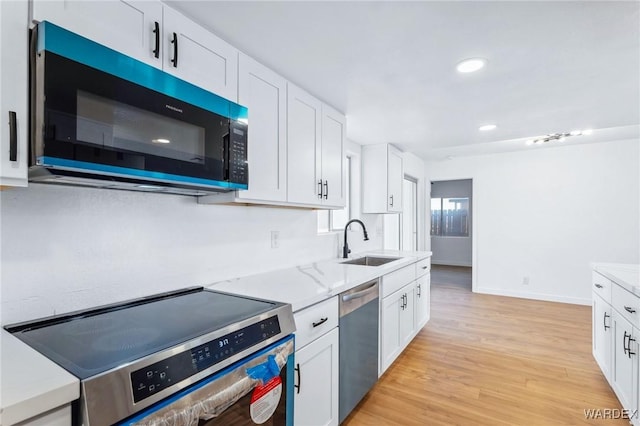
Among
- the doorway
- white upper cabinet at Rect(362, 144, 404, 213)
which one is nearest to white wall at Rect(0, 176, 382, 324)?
white upper cabinet at Rect(362, 144, 404, 213)

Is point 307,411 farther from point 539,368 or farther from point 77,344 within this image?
point 539,368

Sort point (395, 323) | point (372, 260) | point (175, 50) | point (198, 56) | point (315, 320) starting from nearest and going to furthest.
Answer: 1. point (175, 50)
2. point (198, 56)
3. point (315, 320)
4. point (395, 323)
5. point (372, 260)

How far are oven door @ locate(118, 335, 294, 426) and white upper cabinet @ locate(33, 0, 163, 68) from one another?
46.5 inches

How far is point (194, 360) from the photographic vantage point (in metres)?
0.97

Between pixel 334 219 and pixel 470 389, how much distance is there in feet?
6.11

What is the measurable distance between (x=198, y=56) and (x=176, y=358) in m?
1.25

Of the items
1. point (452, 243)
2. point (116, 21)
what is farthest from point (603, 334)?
point (452, 243)

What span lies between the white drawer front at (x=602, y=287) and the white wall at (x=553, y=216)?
2551mm

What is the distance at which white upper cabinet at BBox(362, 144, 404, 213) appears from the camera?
3609 millimetres

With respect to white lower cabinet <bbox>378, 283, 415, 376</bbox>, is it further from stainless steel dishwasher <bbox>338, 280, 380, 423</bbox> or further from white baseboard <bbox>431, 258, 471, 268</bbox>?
white baseboard <bbox>431, 258, 471, 268</bbox>

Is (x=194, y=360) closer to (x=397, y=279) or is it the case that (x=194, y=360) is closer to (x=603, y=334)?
(x=397, y=279)

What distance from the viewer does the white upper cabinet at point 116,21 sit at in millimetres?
1005

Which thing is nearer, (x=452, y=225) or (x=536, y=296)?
(x=536, y=296)

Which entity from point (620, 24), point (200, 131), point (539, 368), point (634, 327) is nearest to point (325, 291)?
point (200, 131)
